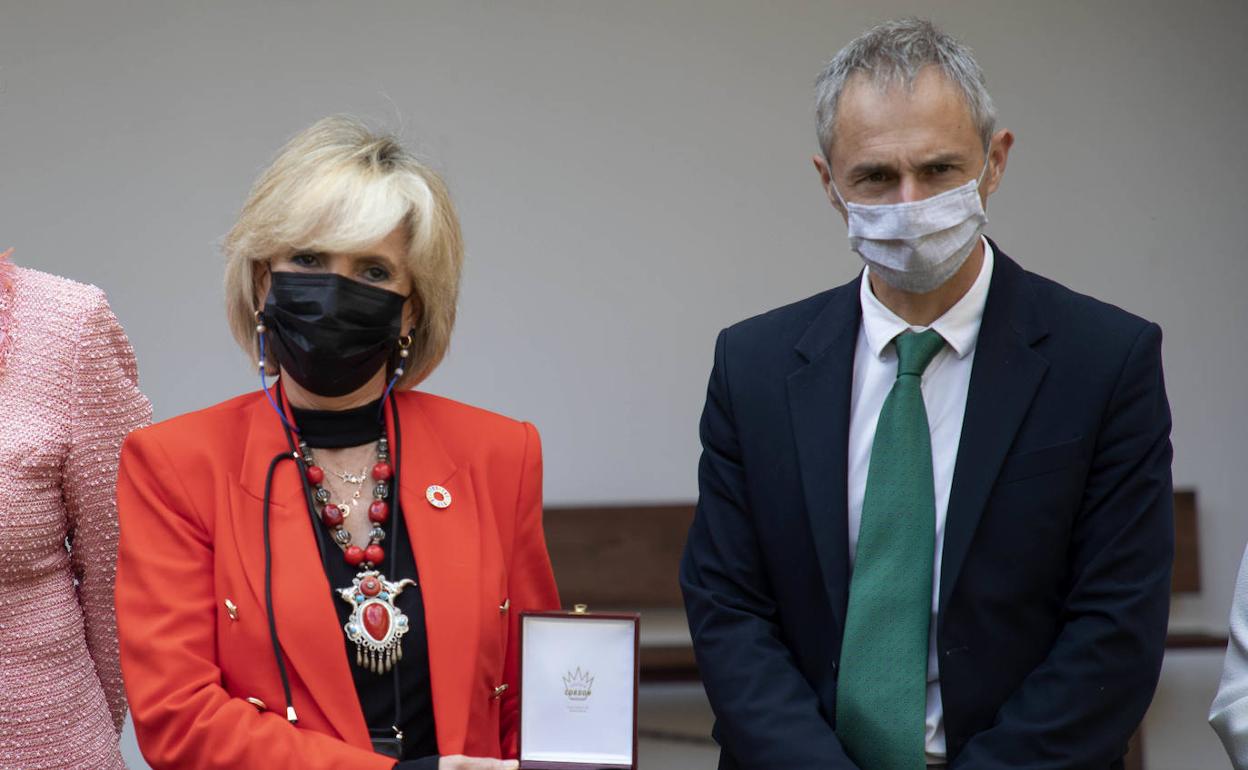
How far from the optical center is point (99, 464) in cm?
296

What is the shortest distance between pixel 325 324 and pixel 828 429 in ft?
2.70

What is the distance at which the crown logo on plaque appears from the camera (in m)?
2.56

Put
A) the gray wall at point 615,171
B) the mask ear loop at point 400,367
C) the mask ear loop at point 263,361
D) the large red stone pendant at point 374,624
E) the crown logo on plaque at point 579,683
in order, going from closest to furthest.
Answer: the crown logo on plaque at point 579,683 < the large red stone pendant at point 374,624 < the mask ear loop at point 263,361 < the mask ear loop at point 400,367 < the gray wall at point 615,171

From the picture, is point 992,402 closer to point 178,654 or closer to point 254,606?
point 254,606

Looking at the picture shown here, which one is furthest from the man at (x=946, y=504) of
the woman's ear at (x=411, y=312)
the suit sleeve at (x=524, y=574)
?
the woman's ear at (x=411, y=312)

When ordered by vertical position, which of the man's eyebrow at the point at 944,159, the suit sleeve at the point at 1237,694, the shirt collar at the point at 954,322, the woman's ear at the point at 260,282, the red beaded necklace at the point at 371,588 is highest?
the man's eyebrow at the point at 944,159

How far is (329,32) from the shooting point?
500 centimetres

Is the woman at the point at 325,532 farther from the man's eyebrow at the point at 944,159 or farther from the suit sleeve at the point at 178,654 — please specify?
the man's eyebrow at the point at 944,159

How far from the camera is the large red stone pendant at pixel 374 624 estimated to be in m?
2.67

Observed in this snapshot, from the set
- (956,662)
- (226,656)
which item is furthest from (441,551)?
(956,662)

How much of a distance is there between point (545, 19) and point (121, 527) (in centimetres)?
277

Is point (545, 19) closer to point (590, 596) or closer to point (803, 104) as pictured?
point (803, 104)

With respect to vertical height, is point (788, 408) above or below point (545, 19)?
below

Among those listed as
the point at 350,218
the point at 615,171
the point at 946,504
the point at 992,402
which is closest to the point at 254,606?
the point at 350,218
